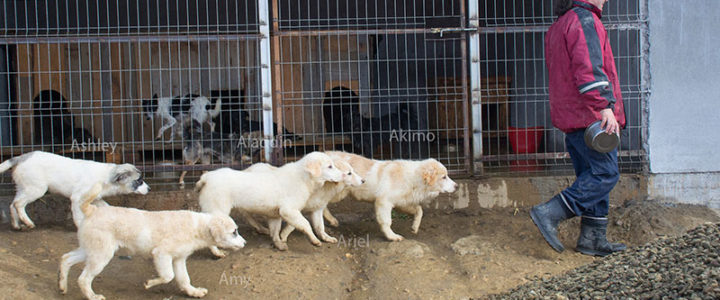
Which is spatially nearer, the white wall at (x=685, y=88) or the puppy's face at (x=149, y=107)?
the white wall at (x=685, y=88)

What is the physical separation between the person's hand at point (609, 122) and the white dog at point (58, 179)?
4.37m

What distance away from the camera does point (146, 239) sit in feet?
16.5

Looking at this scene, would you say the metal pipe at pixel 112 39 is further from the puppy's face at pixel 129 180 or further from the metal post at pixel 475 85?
the metal post at pixel 475 85

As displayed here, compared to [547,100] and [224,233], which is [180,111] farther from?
[224,233]

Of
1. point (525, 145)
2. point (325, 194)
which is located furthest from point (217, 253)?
point (525, 145)

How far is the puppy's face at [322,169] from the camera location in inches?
251

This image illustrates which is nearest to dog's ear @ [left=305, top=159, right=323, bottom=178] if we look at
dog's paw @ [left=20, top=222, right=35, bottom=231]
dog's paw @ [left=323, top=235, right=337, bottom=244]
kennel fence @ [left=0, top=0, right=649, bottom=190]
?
dog's paw @ [left=323, top=235, right=337, bottom=244]

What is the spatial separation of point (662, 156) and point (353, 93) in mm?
5421

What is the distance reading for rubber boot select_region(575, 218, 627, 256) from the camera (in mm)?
5879

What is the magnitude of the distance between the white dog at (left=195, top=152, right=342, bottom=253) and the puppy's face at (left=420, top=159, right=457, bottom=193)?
2.86ft

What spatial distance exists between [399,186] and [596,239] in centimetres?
191

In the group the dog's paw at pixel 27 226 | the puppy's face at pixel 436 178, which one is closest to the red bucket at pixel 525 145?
the puppy's face at pixel 436 178

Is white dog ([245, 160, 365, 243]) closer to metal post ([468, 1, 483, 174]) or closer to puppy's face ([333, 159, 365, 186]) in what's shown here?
puppy's face ([333, 159, 365, 186])

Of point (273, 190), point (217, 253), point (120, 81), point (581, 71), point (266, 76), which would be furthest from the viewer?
point (120, 81)
